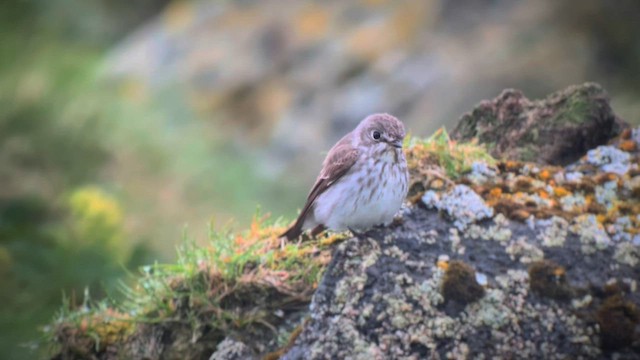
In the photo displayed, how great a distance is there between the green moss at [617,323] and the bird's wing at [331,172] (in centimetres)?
162

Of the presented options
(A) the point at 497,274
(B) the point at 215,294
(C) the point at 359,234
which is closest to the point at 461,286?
(A) the point at 497,274

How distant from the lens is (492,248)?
400cm

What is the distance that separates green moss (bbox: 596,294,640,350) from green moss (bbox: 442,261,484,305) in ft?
1.84

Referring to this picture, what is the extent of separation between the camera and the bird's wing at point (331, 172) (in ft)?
15.0

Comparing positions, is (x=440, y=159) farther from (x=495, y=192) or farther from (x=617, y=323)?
(x=617, y=323)

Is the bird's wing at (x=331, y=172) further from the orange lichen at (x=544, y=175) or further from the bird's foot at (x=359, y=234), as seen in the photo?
the orange lichen at (x=544, y=175)

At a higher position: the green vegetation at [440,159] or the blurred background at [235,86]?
the blurred background at [235,86]

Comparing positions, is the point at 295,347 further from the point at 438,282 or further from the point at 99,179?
the point at 99,179

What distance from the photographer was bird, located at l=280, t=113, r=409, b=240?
13.9 ft

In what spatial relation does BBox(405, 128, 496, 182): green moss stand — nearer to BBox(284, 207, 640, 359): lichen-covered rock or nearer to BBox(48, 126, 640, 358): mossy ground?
BBox(48, 126, 640, 358): mossy ground

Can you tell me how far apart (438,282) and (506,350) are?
469 mm

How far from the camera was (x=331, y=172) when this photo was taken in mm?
4617

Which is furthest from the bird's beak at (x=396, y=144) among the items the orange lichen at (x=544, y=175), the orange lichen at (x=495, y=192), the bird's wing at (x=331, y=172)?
the orange lichen at (x=544, y=175)

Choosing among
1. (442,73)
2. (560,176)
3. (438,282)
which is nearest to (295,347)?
(438,282)
